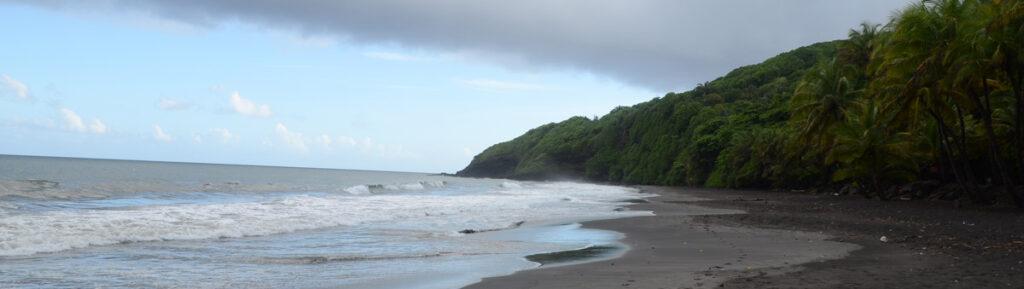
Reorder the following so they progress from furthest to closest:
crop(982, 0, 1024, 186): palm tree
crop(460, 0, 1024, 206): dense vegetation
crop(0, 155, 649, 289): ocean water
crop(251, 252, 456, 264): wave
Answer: crop(460, 0, 1024, 206): dense vegetation, crop(982, 0, 1024, 186): palm tree, crop(251, 252, 456, 264): wave, crop(0, 155, 649, 289): ocean water

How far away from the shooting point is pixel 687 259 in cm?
1101

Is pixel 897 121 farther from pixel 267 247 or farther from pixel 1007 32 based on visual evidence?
pixel 267 247

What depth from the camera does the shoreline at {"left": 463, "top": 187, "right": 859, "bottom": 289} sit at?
8609 millimetres

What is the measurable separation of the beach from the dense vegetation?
12.9ft

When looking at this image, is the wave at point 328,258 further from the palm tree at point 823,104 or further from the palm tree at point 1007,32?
the palm tree at point 823,104

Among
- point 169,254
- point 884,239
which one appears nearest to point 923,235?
point 884,239

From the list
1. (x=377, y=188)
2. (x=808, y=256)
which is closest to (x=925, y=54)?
(x=808, y=256)

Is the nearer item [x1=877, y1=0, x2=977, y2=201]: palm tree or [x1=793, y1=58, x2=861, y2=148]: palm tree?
Result: [x1=877, y1=0, x2=977, y2=201]: palm tree

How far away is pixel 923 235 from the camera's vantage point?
13.8 m

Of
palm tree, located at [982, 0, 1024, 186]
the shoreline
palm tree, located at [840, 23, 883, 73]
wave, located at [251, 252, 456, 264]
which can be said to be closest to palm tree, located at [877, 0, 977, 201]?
palm tree, located at [982, 0, 1024, 186]

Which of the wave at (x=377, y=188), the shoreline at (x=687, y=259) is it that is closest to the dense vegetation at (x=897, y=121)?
the shoreline at (x=687, y=259)

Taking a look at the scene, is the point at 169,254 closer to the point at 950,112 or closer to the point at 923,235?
the point at 923,235

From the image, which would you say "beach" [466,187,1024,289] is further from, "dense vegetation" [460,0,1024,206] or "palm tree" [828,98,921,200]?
"palm tree" [828,98,921,200]

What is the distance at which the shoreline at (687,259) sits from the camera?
8609 millimetres
